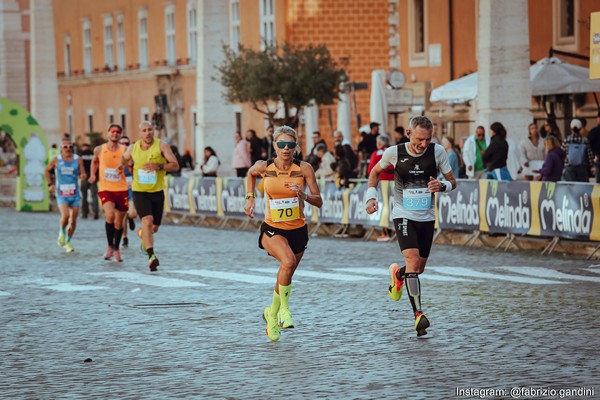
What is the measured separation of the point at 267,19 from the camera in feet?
173

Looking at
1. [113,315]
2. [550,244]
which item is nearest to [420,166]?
[113,315]

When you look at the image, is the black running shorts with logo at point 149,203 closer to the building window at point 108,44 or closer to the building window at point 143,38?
the building window at point 143,38

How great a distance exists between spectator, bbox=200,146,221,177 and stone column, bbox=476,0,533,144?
8.89 meters

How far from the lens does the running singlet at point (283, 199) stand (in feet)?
45.8

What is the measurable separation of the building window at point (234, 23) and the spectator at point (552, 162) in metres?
31.5

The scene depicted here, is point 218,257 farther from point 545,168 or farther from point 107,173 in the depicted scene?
point 545,168

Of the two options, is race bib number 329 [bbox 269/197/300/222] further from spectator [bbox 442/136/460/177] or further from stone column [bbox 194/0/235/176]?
stone column [bbox 194/0/235/176]

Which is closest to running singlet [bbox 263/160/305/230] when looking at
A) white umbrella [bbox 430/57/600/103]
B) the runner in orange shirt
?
the runner in orange shirt

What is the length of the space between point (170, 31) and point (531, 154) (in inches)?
1433

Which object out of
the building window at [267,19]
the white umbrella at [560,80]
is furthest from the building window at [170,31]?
the white umbrella at [560,80]

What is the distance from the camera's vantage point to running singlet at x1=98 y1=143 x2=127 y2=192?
76.3ft

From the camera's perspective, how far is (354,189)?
92.5 ft

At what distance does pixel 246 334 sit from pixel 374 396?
3.64 metres

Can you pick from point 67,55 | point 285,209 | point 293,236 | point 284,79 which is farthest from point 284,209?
point 67,55
